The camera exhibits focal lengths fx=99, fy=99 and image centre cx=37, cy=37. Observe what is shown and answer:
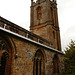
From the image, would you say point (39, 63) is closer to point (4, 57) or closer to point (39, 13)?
point (4, 57)

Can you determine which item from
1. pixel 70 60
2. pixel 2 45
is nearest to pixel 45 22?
pixel 70 60

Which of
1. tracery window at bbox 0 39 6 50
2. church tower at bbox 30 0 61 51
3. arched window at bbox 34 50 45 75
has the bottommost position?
arched window at bbox 34 50 45 75

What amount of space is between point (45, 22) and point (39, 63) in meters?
10.8

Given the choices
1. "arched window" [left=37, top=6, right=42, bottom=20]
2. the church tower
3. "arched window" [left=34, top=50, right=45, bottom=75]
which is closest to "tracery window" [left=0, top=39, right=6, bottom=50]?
"arched window" [left=34, top=50, right=45, bottom=75]

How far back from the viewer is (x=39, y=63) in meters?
11.7

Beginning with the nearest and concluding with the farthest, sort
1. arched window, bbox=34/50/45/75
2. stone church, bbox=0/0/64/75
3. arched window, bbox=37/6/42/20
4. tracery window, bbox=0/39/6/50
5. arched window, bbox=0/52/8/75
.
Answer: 1. arched window, bbox=0/52/8/75
2. tracery window, bbox=0/39/6/50
3. stone church, bbox=0/0/64/75
4. arched window, bbox=34/50/45/75
5. arched window, bbox=37/6/42/20

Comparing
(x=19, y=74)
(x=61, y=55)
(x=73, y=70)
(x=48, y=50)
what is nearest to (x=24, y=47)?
(x=19, y=74)

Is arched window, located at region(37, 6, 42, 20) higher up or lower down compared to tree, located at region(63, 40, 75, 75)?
higher up

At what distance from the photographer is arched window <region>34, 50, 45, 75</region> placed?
1098 cm

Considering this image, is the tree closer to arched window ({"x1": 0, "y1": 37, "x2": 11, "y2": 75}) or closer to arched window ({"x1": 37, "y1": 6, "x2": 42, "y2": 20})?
arched window ({"x1": 0, "y1": 37, "x2": 11, "y2": 75})

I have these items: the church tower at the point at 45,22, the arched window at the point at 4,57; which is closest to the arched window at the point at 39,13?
the church tower at the point at 45,22

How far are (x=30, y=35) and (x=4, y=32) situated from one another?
527 centimetres

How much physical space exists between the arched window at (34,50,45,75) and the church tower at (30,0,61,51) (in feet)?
23.6

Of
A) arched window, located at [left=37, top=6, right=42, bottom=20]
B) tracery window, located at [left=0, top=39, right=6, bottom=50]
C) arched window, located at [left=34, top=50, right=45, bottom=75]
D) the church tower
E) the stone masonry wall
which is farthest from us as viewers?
arched window, located at [left=37, top=6, right=42, bottom=20]
